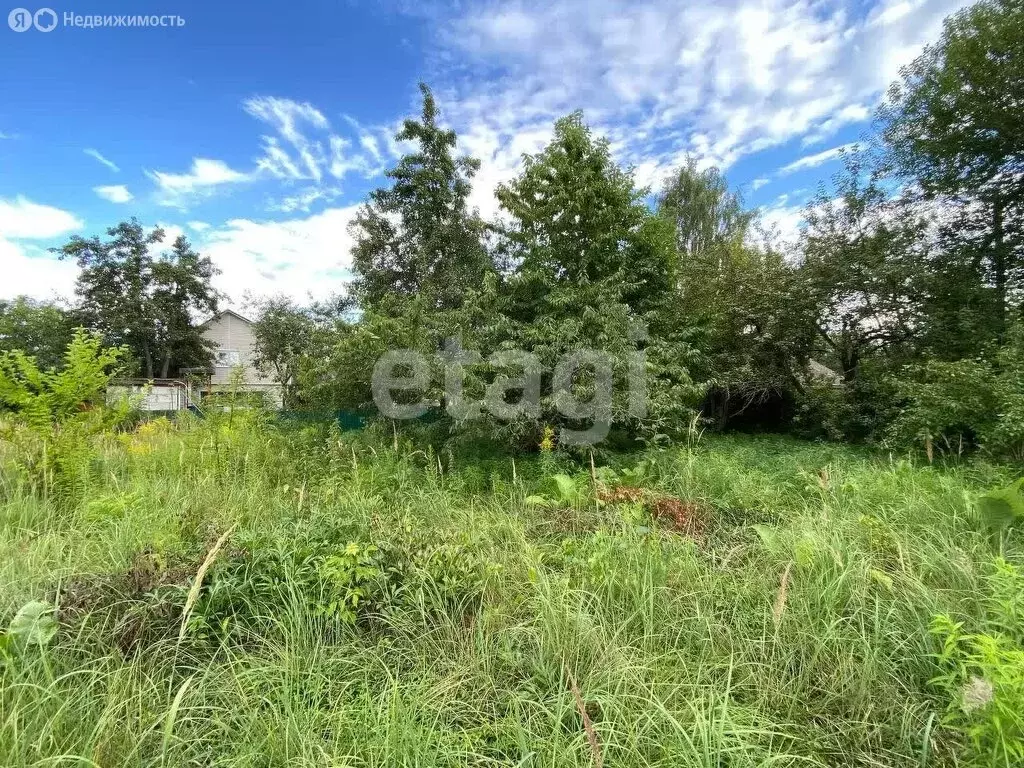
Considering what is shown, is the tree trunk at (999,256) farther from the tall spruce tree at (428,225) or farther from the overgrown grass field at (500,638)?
the tall spruce tree at (428,225)

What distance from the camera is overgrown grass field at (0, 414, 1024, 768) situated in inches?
54.0

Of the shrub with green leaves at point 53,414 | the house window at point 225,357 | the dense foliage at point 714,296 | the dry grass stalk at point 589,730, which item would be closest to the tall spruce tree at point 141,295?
the house window at point 225,357

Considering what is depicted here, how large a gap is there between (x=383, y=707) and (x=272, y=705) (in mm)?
371

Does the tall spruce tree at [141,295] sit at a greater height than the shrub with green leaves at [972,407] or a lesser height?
greater

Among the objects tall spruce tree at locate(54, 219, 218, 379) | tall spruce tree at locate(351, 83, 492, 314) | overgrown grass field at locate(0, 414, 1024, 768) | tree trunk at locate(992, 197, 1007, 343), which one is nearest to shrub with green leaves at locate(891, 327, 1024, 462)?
tree trunk at locate(992, 197, 1007, 343)

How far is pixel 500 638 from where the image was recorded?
6.06 ft

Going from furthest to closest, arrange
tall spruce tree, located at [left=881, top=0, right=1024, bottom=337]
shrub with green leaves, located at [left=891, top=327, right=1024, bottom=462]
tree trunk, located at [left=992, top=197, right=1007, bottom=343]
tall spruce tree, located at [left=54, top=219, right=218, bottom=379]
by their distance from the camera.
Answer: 1. tall spruce tree, located at [left=54, top=219, right=218, bottom=379]
2. tree trunk, located at [left=992, top=197, right=1007, bottom=343]
3. tall spruce tree, located at [left=881, top=0, right=1024, bottom=337]
4. shrub with green leaves, located at [left=891, top=327, right=1024, bottom=462]

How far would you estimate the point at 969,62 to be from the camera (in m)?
6.94

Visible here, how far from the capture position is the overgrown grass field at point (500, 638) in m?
1.37

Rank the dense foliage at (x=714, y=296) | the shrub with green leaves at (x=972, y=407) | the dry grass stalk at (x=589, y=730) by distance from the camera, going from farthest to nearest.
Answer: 1. the dense foliage at (x=714, y=296)
2. the shrub with green leaves at (x=972, y=407)
3. the dry grass stalk at (x=589, y=730)

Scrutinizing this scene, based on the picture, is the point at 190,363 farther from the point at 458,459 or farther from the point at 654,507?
the point at 654,507

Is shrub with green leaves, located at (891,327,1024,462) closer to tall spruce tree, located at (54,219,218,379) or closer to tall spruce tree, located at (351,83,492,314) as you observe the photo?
tall spruce tree, located at (351,83,492,314)

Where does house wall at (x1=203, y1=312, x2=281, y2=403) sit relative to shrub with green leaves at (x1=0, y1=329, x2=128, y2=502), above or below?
above

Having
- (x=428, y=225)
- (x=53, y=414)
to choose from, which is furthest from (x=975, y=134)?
(x=53, y=414)
